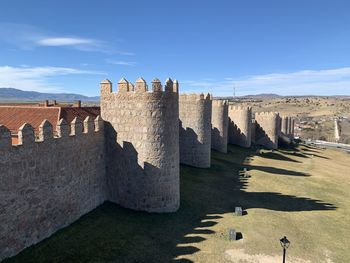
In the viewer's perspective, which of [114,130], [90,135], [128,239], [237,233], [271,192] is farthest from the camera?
[271,192]

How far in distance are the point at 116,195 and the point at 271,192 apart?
13344mm

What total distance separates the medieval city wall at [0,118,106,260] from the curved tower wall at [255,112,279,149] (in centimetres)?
3981

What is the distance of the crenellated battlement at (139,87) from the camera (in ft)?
60.2

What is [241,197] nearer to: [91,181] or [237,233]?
[237,233]

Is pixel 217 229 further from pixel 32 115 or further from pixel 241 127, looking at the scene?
pixel 241 127

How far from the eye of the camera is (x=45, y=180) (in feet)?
47.8

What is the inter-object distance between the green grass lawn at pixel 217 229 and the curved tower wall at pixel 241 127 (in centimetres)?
2144

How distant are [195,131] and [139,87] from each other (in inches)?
559

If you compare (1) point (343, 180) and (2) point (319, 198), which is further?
(1) point (343, 180)

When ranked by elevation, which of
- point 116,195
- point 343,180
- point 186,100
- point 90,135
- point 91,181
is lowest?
point 343,180

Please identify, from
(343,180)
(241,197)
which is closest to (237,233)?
(241,197)

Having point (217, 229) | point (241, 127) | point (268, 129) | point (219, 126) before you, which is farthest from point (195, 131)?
point (268, 129)

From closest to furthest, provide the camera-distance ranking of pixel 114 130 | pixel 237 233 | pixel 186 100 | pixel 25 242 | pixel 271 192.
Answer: pixel 25 242 → pixel 237 233 → pixel 114 130 → pixel 271 192 → pixel 186 100

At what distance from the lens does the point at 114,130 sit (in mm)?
19484
